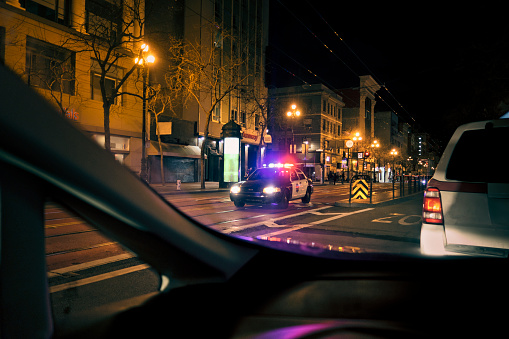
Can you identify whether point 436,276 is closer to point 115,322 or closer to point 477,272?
point 477,272

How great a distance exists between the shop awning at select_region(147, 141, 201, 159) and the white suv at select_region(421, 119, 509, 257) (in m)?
27.7

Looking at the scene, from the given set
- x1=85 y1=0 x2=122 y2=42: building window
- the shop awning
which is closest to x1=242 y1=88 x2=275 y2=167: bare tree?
the shop awning

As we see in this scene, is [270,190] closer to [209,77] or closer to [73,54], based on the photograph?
[73,54]

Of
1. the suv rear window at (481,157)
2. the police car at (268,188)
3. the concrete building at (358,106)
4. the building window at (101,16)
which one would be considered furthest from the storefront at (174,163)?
the concrete building at (358,106)

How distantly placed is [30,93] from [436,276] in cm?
133

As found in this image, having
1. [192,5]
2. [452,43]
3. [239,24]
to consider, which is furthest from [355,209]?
[239,24]

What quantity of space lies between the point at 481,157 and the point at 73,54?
735 inches

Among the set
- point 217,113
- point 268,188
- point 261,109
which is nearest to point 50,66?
point 268,188

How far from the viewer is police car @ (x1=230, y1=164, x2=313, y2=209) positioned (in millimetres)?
13398

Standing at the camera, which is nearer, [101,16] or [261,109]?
[101,16]

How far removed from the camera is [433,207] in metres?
4.14

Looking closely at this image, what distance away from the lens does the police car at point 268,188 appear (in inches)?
527

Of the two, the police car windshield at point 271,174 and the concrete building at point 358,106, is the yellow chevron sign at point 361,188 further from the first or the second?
the concrete building at point 358,106

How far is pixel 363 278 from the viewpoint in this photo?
1273 millimetres
